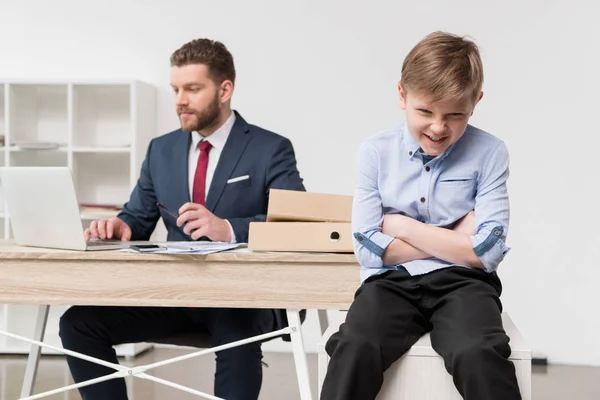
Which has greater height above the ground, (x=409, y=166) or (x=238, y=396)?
(x=409, y=166)

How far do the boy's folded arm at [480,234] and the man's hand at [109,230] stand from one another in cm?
110

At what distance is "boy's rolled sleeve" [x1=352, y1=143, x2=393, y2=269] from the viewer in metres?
2.01

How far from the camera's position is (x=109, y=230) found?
2.78 m

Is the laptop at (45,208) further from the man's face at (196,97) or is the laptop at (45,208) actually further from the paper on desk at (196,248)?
the man's face at (196,97)

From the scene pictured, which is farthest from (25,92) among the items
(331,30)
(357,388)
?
(357,388)

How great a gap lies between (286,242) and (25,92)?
3180 mm

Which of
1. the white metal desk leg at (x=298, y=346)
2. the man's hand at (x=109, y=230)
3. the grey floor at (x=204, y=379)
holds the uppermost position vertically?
the man's hand at (x=109, y=230)

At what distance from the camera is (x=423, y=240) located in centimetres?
197

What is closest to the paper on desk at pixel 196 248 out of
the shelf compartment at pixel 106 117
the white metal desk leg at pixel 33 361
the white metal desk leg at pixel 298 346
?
the white metal desk leg at pixel 298 346

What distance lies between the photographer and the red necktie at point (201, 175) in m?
3.05

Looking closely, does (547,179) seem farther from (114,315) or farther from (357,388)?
(357,388)

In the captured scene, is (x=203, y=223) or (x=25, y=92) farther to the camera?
(x=25, y=92)

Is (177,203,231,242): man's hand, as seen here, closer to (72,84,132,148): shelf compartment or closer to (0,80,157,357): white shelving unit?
(0,80,157,357): white shelving unit

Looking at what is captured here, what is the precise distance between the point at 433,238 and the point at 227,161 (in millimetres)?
1212
